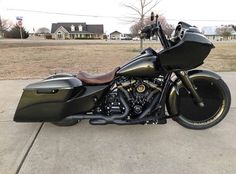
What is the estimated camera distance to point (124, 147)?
2.86 m

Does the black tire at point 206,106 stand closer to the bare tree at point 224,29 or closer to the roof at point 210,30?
the bare tree at point 224,29

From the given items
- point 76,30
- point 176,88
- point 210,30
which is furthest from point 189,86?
point 210,30

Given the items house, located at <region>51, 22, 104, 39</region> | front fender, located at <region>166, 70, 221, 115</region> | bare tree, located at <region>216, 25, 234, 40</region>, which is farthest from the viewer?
bare tree, located at <region>216, 25, 234, 40</region>

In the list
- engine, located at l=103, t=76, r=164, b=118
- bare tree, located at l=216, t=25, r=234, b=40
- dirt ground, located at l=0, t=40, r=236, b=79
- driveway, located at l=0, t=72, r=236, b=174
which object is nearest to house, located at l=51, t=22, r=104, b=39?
bare tree, located at l=216, t=25, r=234, b=40

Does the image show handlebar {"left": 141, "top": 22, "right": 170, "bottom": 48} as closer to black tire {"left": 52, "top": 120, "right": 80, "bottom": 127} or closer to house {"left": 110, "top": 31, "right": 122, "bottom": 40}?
black tire {"left": 52, "top": 120, "right": 80, "bottom": 127}

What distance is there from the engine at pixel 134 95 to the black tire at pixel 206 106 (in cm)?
38

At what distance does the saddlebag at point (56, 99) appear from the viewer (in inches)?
117

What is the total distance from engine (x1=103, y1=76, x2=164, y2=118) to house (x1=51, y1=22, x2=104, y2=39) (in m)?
64.9

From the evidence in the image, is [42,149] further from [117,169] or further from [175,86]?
[175,86]

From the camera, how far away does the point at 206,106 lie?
3252 millimetres

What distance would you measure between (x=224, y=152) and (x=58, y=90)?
6.45ft

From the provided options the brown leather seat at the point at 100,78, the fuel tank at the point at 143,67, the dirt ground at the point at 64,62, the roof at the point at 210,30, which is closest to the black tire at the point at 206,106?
the fuel tank at the point at 143,67

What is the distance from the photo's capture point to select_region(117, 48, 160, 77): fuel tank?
2883 mm

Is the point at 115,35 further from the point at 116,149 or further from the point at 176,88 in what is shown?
the point at 116,149
